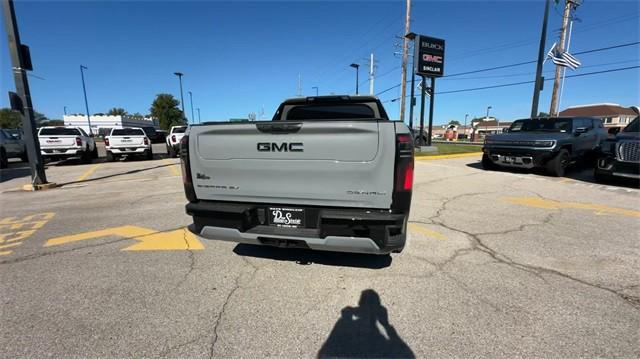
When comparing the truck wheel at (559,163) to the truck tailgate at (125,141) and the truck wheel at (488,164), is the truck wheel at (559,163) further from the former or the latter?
the truck tailgate at (125,141)

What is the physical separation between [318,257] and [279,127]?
1713 mm

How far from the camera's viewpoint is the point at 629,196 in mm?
6836

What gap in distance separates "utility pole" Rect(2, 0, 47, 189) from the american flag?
85.8 ft

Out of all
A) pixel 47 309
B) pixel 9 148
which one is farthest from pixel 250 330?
pixel 9 148

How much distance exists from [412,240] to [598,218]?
374 cm

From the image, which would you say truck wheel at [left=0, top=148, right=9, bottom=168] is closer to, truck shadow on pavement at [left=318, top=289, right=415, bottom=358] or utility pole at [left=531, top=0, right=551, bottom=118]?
truck shadow on pavement at [left=318, top=289, right=415, bottom=358]

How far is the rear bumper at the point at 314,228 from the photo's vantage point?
8.66 feet

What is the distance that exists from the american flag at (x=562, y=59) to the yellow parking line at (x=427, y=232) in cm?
2141

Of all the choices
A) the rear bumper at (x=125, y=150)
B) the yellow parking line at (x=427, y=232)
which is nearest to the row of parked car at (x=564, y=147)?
the yellow parking line at (x=427, y=232)

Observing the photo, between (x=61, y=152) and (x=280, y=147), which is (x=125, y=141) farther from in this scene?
(x=280, y=147)

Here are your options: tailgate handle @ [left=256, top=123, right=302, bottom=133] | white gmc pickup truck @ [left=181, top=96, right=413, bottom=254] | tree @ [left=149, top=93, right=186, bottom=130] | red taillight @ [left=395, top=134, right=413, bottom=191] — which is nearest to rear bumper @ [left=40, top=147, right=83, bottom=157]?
white gmc pickup truck @ [left=181, top=96, right=413, bottom=254]

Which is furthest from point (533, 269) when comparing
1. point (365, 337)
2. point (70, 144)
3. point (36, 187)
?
point (70, 144)

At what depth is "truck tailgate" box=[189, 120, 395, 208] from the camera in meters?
2.59

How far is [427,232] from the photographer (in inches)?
178
